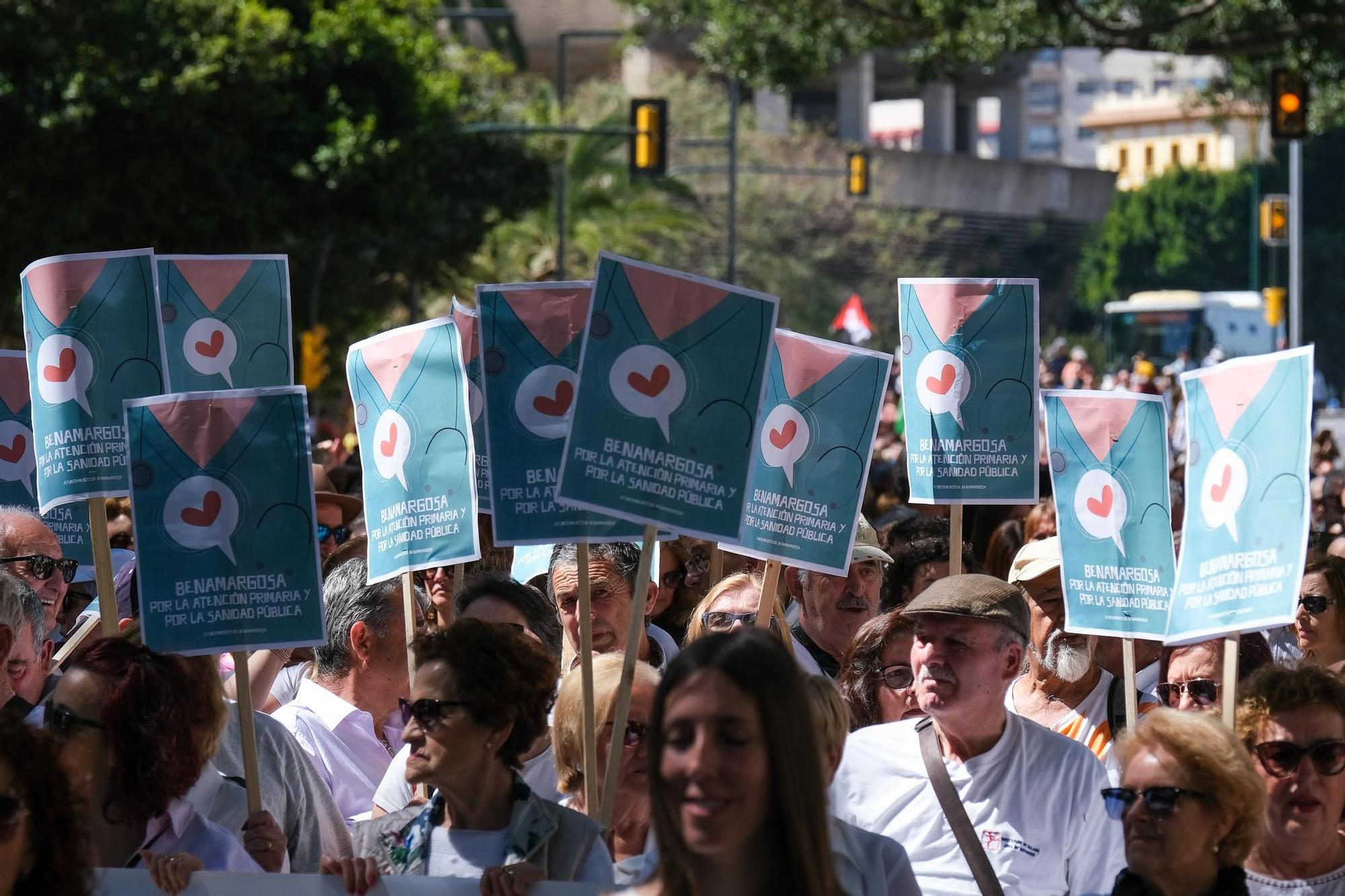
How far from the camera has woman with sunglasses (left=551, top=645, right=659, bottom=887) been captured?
188 inches

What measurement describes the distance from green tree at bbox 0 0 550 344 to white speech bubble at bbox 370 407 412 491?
58.0 ft

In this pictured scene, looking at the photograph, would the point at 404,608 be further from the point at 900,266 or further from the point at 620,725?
the point at 900,266

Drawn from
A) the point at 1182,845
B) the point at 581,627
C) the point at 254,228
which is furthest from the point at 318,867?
the point at 254,228

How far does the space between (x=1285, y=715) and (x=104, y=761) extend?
237 centimetres

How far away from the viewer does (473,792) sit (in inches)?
165

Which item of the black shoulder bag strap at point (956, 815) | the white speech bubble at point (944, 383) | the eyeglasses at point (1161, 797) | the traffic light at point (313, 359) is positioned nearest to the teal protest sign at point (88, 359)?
the black shoulder bag strap at point (956, 815)

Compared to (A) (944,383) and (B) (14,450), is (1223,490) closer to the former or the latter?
(A) (944,383)

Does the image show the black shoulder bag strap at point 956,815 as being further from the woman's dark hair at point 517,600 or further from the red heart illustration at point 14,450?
the red heart illustration at point 14,450

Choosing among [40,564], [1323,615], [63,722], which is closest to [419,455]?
[40,564]

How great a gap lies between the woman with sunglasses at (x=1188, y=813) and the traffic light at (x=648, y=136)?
18925 millimetres

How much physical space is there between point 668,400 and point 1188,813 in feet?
5.46

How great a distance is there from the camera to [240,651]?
4676mm

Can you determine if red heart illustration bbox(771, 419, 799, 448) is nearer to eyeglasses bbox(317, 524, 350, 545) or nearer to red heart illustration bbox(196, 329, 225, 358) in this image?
red heart illustration bbox(196, 329, 225, 358)

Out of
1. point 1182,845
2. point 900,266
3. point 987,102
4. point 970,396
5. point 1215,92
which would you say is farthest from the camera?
point 987,102
